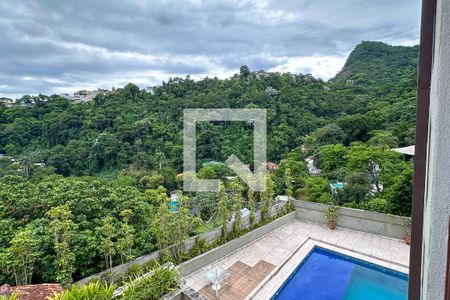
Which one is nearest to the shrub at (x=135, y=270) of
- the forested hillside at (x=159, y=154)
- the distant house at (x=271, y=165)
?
the forested hillside at (x=159, y=154)

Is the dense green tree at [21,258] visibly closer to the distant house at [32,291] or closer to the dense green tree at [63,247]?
the dense green tree at [63,247]

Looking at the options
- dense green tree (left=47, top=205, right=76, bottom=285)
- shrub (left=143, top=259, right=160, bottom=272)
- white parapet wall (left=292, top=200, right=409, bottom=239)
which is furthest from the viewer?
white parapet wall (left=292, top=200, right=409, bottom=239)

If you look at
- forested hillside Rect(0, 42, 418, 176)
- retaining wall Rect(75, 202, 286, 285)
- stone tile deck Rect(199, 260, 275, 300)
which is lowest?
stone tile deck Rect(199, 260, 275, 300)

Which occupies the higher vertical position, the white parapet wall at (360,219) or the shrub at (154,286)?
the shrub at (154,286)

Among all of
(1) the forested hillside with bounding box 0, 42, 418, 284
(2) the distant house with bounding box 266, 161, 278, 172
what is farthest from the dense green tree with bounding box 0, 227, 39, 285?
(2) the distant house with bounding box 266, 161, 278, 172

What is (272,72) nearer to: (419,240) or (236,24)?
(236,24)

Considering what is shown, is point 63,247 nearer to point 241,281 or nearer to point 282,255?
point 241,281

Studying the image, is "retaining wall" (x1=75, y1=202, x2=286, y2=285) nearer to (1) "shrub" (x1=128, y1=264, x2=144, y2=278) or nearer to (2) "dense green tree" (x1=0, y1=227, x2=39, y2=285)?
(1) "shrub" (x1=128, y1=264, x2=144, y2=278)
